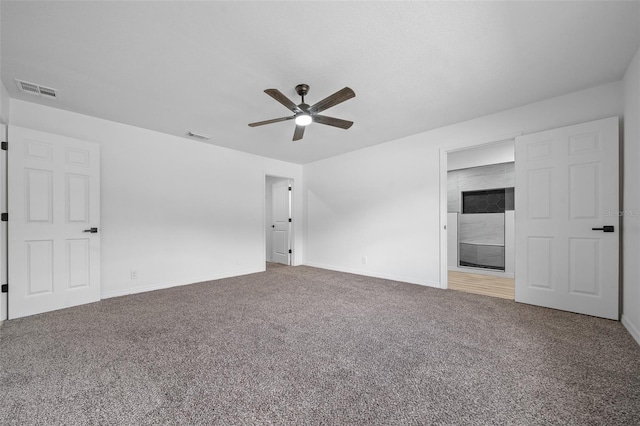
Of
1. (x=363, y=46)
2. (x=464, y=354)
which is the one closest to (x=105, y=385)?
(x=464, y=354)

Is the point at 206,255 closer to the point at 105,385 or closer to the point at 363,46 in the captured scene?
the point at 105,385

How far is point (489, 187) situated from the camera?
5195 millimetres

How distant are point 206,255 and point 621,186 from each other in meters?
5.55

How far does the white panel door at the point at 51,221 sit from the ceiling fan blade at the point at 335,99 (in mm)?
2962

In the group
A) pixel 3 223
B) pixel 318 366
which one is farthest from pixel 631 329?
pixel 3 223

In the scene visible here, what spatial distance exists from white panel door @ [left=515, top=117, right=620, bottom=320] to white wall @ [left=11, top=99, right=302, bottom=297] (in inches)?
171

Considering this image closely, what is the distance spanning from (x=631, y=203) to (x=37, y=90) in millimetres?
6094

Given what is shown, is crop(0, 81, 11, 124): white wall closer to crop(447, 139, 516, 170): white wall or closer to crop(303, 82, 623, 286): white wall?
crop(303, 82, 623, 286): white wall

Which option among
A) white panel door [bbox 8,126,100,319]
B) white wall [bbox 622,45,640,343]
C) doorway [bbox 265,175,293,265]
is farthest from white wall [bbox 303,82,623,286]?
white panel door [bbox 8,126,100,319]

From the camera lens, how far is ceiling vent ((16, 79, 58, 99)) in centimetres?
263

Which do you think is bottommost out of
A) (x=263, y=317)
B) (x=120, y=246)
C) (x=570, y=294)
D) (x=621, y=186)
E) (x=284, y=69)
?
(x=263, y=317)

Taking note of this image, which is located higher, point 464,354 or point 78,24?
point 78,24

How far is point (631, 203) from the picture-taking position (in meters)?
2.41

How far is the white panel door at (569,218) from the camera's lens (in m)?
2.66
